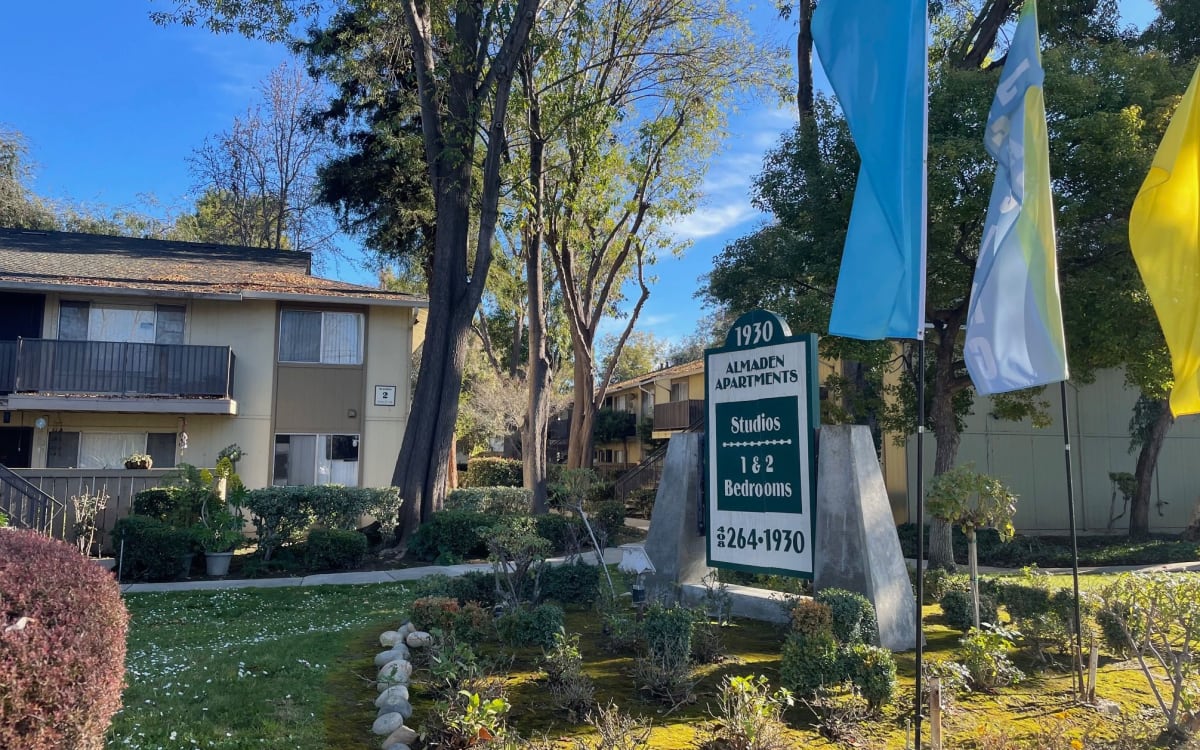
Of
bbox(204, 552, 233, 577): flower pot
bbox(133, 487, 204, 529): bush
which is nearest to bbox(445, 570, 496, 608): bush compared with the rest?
bbox(204, 552, 233, 577): flower pot

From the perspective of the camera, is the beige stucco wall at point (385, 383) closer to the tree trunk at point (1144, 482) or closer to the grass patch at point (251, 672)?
the grass patch at point (251, 672)

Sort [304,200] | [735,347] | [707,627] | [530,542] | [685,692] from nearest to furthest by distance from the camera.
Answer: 1. [685,692]
2. [707,627]
3. [530,542]
4. [735,347]
5. [304,200]

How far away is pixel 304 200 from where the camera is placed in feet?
108

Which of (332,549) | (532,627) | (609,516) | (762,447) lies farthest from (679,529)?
(609,516)

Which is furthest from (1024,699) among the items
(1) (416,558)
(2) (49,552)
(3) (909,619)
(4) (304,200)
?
(4) (304,200)

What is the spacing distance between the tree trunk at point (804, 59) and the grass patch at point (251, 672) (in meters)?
14.6

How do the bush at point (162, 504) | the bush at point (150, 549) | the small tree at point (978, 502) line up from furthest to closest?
the bush at point (162, 504)
the bush at point (150, 549)
the small tree at point (978, 502)

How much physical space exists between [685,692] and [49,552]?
4096 millimetres

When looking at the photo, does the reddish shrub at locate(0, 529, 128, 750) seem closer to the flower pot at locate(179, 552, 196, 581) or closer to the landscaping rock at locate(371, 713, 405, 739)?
the landscaping rock at locate(371, 713, 405, 739)

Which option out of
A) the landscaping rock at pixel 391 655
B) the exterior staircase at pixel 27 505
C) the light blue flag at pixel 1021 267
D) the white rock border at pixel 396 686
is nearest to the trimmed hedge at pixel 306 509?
the exterior staircase at pixel 27 505

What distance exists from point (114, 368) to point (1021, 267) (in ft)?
61.6

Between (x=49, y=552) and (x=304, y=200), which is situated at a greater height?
(x=304, y=200)

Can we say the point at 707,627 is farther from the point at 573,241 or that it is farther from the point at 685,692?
the point at 573,241

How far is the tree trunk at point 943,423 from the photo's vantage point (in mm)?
14163
